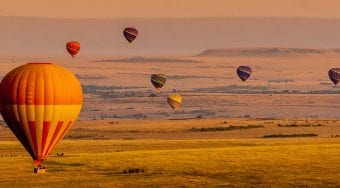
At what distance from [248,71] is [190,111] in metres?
32.9

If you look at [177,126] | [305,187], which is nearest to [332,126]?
[177,126]

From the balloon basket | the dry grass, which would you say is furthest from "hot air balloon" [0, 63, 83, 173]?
the dry grass

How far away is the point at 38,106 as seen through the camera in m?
50.8

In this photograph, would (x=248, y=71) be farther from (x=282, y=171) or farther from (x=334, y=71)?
(x=282, y=171)

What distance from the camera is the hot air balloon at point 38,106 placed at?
50469 mm

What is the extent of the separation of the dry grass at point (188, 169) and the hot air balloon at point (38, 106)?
1.83m

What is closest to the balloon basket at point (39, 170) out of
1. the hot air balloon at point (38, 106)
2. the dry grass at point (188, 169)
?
the hot air balloon at point (38, 106)

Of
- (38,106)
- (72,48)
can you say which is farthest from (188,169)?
(72,48)

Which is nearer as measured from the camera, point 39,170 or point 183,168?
point 39,170

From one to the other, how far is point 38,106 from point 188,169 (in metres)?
8.54

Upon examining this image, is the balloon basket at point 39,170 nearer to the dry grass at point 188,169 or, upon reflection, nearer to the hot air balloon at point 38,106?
the hot air balloon at point 38,106

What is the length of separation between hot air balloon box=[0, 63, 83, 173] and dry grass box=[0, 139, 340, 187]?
1.83m

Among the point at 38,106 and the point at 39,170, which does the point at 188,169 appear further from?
the point at 38,106

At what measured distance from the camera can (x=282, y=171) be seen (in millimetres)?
50094
